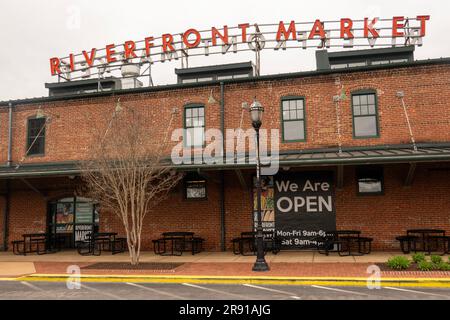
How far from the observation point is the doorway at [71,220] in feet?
63.7

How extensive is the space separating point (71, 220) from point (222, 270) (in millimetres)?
9715

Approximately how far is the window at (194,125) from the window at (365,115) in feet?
20.1

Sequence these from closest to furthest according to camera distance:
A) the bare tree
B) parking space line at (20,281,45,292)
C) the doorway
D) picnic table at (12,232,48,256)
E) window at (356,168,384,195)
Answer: parking space line at (20,281,45,292) → the bare tree → window at (356,168,384,195) → picnic table at (12,232,48,256) → the doorway

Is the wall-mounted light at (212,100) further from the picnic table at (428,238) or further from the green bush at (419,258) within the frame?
the green bush at (419,258)

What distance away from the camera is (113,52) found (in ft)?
80.7

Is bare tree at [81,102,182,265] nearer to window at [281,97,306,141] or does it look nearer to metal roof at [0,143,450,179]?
metal roof at [0,143,450,179]

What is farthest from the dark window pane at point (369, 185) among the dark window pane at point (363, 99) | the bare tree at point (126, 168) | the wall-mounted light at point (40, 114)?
the wall-mounted light at point (40, 114)

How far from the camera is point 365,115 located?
55.6 ft

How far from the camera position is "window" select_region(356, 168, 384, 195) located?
1627 centimetres

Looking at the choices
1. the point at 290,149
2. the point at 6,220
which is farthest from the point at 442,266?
the point at 6,220

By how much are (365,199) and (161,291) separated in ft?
29.8

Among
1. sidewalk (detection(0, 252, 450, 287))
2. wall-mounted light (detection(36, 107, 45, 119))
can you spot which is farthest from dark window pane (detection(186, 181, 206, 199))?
wall-mounted light (detection(36, 107, 45, 119))

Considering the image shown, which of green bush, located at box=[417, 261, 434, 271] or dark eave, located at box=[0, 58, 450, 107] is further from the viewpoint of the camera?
dark eave, located at box=[0, 58, 450, 107]

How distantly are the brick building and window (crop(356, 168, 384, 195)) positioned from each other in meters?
0.04
